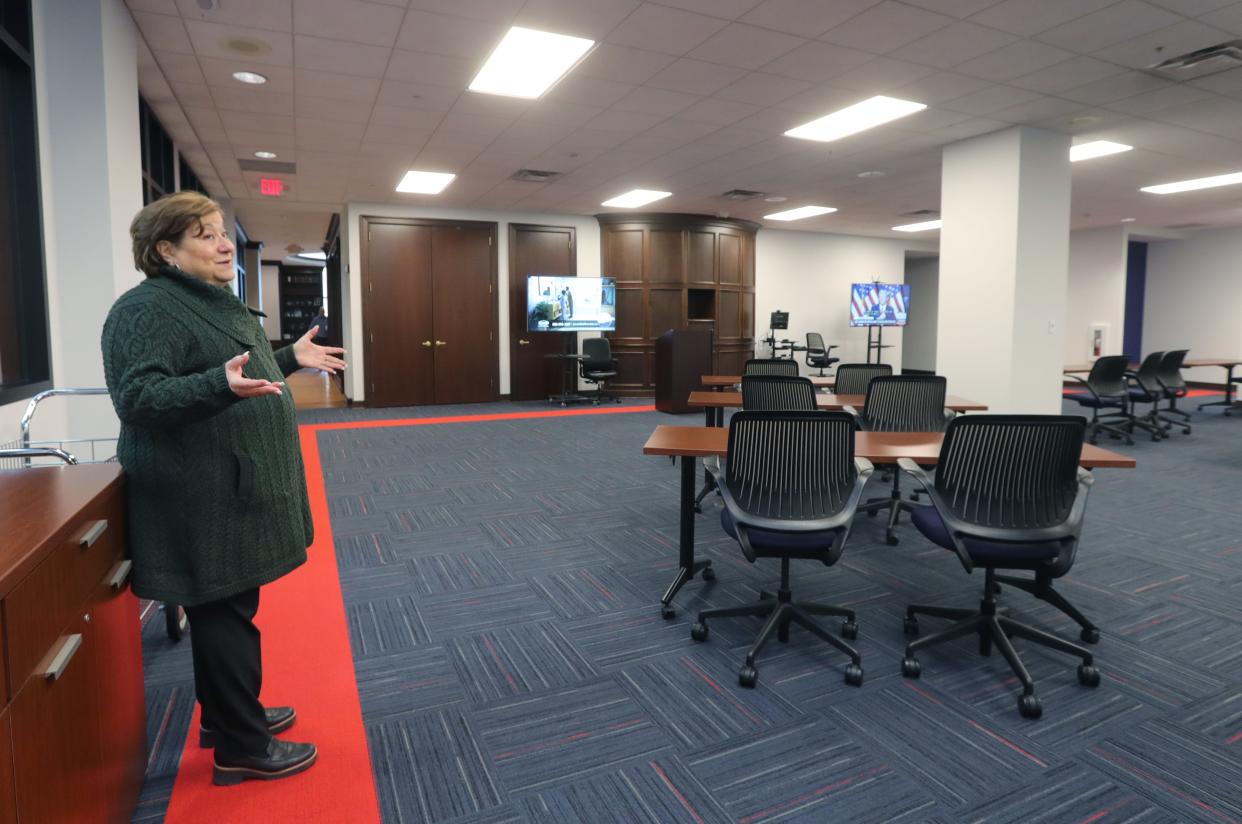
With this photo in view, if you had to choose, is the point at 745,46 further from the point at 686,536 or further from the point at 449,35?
the point at 686,536

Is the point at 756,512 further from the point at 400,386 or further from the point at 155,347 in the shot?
the point at 400,386

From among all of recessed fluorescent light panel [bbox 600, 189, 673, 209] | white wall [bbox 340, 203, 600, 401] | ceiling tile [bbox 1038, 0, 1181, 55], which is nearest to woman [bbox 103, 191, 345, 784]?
ceiling tile [bbox 1038, 0, 1181, 55]

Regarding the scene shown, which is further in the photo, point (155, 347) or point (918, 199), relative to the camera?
point (918, 199)

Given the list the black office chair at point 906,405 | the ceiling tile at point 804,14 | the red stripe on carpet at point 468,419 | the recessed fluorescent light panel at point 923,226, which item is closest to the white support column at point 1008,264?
the black office chair at point 906,405

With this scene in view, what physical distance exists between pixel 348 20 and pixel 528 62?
1.12 m

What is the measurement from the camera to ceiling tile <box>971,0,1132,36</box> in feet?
12.3

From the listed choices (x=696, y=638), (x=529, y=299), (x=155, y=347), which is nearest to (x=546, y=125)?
(x=529, y=299)

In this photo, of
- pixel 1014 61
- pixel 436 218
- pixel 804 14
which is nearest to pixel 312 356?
pixel 804 14

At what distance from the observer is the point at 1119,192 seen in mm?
8859

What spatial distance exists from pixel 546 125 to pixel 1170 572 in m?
5.08

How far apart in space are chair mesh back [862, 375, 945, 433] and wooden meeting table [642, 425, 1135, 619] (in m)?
0.75

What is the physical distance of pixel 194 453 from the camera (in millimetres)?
1520

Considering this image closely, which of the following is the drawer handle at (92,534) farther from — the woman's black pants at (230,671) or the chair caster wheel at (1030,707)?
the chair caster wheel at (1030,707)

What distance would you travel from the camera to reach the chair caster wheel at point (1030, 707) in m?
2.12
